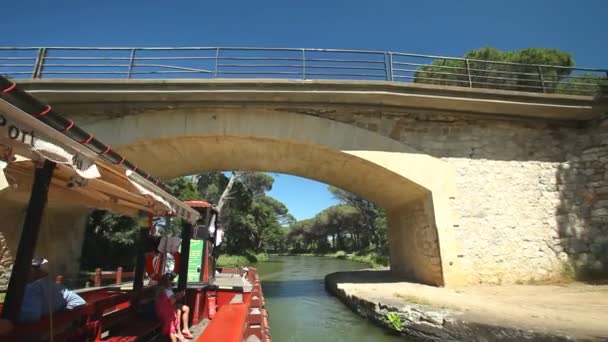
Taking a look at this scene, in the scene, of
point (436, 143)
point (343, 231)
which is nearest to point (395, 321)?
point (436, 143)

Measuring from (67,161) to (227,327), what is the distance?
261cm

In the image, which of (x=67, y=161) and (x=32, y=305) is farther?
(x=32, y=305)

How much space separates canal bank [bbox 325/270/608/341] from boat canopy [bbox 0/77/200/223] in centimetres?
430

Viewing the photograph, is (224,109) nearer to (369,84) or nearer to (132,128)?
(132,128)

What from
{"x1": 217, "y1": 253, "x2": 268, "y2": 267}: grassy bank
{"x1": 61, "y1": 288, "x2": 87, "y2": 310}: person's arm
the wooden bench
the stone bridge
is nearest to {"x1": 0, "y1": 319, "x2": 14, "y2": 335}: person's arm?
the wooden bench

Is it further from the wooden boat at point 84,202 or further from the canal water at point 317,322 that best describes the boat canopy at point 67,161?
the canal water at point 317,322

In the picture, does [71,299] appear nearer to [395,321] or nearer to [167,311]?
[167,311]

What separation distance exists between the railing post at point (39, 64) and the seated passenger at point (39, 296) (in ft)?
23.8

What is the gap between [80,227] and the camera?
10.7 meters

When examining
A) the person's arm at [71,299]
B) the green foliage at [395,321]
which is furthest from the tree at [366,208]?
the person's arm at [71,299]

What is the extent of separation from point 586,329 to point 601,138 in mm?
6943

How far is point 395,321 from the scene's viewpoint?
593cm

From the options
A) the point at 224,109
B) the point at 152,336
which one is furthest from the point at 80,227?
the point at 152,336

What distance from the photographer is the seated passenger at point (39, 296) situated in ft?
9.20
